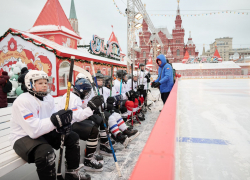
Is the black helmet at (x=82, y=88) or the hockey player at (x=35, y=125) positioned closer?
the hockey player at (x=35, y=125)

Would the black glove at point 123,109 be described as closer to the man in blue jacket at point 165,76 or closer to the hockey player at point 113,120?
the hockey player at point 113,120

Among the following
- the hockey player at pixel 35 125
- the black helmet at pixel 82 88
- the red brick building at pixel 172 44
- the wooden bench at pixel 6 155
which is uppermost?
the red brick building at pixel 172 44

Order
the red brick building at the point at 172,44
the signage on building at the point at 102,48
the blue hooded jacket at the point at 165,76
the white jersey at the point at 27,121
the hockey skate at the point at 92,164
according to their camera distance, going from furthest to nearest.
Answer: the red brick building at the point at 172,44, the signage on building at the point at 102,48, the blue hooded jacket at the point at 165,76, the hockey skate at the point at 92,164, the white jersey at the point at 27,121

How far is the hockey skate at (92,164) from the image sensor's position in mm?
2654

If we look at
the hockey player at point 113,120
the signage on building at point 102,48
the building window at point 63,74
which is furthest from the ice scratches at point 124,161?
the signage on building at point 102,48

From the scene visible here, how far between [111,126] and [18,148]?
1874mm

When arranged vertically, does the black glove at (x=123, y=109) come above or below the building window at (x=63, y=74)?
below

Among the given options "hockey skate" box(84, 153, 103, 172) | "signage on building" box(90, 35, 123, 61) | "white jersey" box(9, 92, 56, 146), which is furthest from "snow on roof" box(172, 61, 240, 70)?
"white jersey" box(9, 92, 56, 146)

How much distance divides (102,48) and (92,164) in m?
13.1

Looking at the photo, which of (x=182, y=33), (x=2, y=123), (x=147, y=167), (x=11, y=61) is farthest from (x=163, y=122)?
(x=182, y=33)

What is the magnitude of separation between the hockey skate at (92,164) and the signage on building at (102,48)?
11.3 meters

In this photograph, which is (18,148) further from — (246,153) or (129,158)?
(246,153)

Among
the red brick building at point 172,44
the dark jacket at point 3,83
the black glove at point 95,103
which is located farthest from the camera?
the red brick building at point 172,44

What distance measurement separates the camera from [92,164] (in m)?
2.69
